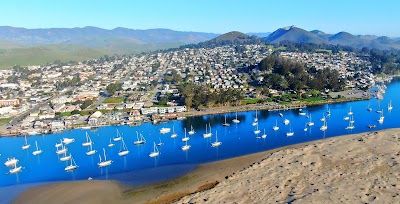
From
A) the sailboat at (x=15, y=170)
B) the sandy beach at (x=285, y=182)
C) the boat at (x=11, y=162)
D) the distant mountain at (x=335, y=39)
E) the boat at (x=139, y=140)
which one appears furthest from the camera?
the distant mountain at (x=335, y=39)

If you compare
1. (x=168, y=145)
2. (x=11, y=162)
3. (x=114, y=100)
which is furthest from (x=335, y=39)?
(x=11, y=162)

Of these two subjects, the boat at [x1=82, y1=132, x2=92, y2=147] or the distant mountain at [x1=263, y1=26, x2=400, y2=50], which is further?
the distant mountain at [x1=263, y1=26, x2=400, y2=50]

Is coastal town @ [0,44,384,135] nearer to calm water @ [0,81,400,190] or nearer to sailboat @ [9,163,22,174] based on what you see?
calm water @ [0,81,400,190]

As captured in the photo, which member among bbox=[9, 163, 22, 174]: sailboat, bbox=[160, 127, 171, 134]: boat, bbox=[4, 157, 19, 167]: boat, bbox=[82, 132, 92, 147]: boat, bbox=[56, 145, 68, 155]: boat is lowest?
bbox=[9, 163, 22, 174]: sailboat

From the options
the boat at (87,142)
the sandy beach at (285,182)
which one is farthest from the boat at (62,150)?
the sandy beach at (285,182)

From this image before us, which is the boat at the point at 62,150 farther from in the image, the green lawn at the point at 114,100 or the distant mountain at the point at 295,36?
the distant mountain at the point at 295,36

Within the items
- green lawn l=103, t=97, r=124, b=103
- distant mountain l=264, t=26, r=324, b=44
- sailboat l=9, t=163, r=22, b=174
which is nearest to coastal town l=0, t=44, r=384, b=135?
green lawn l=103, t=97, r=124, b=103

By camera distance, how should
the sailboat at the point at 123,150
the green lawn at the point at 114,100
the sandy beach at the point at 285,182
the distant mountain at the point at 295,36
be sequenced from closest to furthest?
the sandy beach at the point at 285,182 → the sailboat at the point at 123,150 → the green lawn at the point at 114,100 → the distant mountain at the point at 295,36

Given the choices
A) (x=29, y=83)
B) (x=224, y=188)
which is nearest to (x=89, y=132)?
(x=224, y=188)
